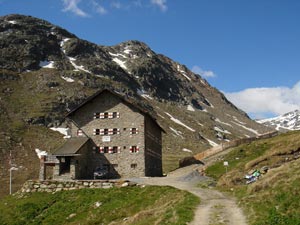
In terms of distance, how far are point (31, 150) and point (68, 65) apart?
262 ft

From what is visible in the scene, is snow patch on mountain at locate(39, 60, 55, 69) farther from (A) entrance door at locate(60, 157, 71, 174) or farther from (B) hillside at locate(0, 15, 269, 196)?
(A) entrance door at locate(60, 157, 71, 174)

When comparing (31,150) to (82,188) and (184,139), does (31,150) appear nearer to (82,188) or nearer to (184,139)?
(184,139)

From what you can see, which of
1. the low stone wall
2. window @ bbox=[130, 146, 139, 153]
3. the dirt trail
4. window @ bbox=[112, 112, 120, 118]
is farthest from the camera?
window @ bbox=[112, 112, 120, 118]

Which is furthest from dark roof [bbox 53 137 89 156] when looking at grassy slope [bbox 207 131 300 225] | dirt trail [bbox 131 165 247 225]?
dirt trail [bbox 131 165 247 225]

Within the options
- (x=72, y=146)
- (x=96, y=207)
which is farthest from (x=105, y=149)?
(x=96, y=207)

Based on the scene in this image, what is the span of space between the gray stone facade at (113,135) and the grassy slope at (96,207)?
42.5ft

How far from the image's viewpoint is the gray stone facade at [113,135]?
56312 mm

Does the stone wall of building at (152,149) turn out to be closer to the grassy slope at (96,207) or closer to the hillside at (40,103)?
the grassy slope at (96,207)

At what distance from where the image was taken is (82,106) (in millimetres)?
59594

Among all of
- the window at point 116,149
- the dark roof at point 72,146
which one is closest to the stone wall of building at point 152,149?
the window at point 116,149

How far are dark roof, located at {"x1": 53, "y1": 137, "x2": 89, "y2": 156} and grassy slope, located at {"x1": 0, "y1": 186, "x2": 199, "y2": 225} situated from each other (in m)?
9.19

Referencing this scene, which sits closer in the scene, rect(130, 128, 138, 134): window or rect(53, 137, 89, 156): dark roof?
rect(53, 137, 89, 156): dark roof

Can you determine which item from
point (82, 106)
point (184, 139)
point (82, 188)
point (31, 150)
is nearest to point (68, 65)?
point (184, 139)

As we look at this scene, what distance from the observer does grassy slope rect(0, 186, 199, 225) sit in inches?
1168
